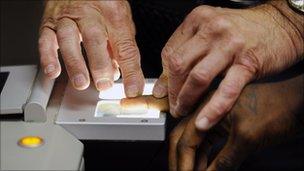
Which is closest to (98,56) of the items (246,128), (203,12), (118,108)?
(118,108)

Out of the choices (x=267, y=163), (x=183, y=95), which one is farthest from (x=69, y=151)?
(x=267, y=163)

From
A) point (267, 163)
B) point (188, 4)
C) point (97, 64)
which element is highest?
point (97, 64)

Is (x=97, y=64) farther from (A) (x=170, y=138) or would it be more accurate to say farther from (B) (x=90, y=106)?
(A) (x=170, y=138)

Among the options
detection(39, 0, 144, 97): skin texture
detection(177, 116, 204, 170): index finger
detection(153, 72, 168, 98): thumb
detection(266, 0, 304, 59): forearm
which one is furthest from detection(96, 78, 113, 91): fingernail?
detection(266, 0, 304, 59): forearm

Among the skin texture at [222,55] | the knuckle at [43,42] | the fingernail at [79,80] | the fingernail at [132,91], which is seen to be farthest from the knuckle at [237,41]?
the knuckle at [43,42]

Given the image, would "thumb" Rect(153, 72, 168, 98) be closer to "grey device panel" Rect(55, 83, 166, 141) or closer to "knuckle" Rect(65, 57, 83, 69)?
"grey device panel" Rect(55, 83, 166, 141)

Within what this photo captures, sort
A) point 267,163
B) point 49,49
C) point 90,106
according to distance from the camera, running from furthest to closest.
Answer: point 267,163 < point 49,49 < point 90,106

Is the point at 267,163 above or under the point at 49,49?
under
